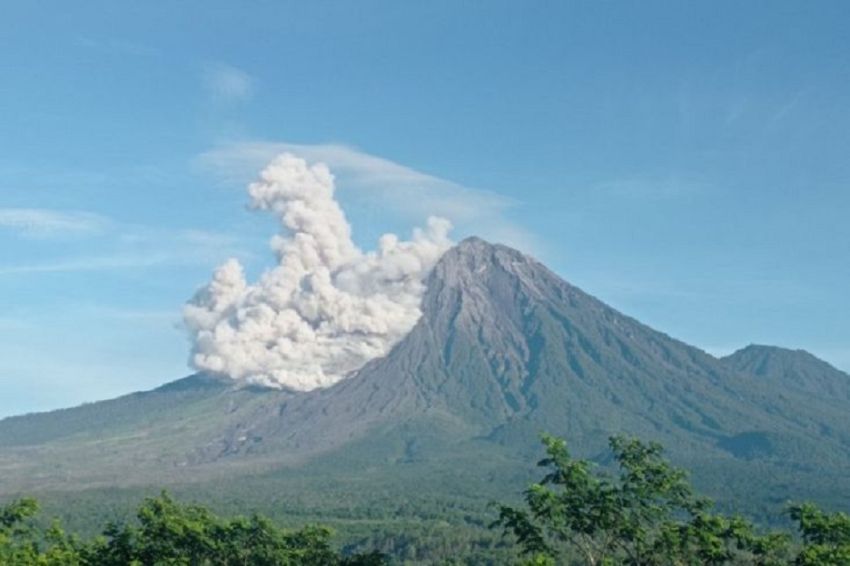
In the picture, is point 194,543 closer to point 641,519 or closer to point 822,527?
point 641,519

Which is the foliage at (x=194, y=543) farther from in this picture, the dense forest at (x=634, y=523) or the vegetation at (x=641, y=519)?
the vegetation at (x=641, y=519)

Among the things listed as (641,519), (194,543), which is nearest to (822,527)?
(641,519)

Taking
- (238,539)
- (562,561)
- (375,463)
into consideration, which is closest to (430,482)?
(375,463)

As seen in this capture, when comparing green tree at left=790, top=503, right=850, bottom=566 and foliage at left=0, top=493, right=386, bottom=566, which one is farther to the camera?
foliage at left=0, top=493, right=386, bottom=566

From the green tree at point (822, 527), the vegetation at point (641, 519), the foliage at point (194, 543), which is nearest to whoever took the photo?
the green tree at point (822, 527)

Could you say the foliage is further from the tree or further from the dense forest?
the tree

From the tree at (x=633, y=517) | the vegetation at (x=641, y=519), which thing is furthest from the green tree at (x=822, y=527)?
the tree at (x=633, y=517)

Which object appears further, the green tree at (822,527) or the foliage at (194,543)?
the foliage at (194,543)

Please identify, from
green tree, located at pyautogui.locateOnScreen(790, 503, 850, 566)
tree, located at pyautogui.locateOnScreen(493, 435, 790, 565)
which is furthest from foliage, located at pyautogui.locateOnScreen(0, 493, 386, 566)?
green tree, located at pyautogui.locateOnScreen(790, 503, 850, 566)
